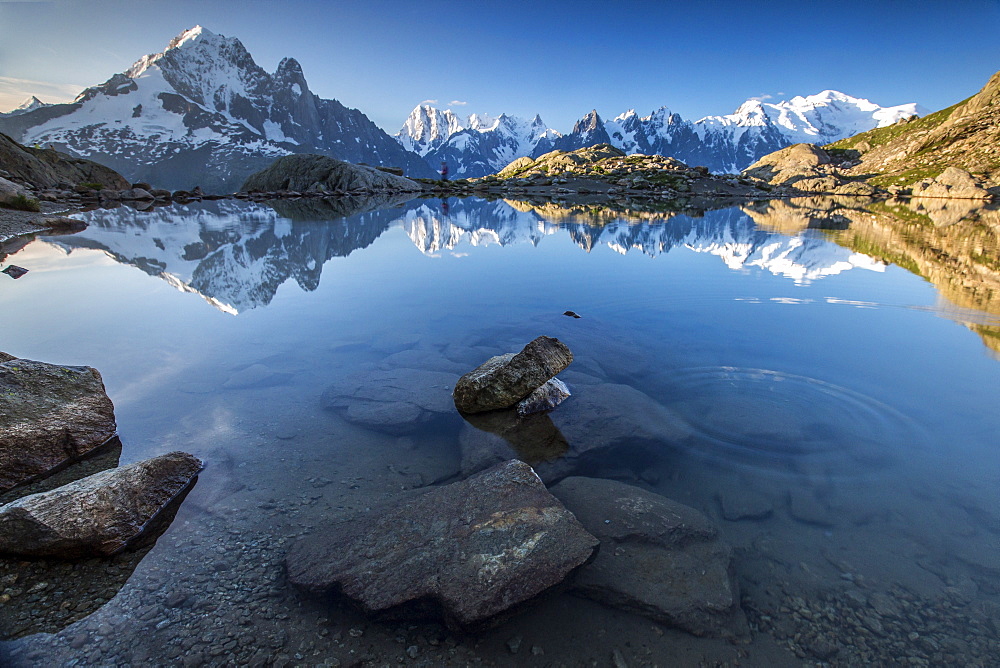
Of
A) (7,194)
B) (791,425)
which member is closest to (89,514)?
(791,425)

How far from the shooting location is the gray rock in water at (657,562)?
4480 millimetres

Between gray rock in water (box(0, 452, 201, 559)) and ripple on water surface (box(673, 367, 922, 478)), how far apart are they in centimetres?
773

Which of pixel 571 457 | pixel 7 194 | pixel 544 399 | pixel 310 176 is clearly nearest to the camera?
pixel 571 457

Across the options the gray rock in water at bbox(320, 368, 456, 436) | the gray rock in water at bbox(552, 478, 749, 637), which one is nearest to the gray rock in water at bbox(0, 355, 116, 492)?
the gray rock in water at bbox(320, 368, 456, 436)

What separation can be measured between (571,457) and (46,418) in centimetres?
798

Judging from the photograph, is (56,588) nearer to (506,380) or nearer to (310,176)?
(506,380)

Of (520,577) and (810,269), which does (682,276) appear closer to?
(810,269)

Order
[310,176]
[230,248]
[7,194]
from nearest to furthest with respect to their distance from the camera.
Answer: [230,248]
[7,194]
[310,176]

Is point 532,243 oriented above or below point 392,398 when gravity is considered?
above

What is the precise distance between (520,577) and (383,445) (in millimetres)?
3681

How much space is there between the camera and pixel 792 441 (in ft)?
24.1

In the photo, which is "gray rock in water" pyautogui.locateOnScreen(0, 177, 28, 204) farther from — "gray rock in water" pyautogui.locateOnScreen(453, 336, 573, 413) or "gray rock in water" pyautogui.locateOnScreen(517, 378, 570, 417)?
"gray rock in water" pyautogui.locateOnScreen(517, 378, 570, 417)

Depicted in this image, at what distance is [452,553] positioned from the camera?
4715 mm

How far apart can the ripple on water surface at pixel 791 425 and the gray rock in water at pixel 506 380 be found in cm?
265
